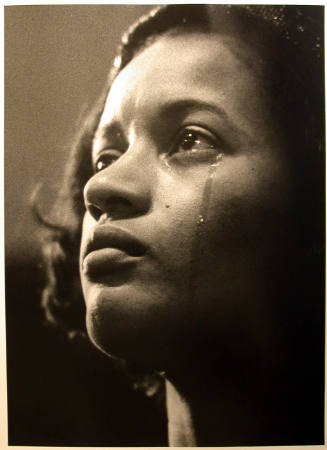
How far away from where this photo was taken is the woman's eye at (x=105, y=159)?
0.84 metres

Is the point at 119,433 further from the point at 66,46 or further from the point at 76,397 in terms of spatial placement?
the point at 66,46

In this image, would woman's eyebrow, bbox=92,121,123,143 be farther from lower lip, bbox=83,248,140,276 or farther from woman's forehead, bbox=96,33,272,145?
lower lip, bbox=83,248,140,276

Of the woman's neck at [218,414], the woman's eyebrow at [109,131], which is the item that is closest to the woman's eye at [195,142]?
the woman's eyebrow at [109,131]

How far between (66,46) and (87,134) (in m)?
0.17

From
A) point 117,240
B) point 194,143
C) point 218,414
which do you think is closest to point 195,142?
point 194,143

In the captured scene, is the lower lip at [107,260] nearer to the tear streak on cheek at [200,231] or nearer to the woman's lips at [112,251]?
the woman's lips at [112,251]

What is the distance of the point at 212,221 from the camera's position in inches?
30.8

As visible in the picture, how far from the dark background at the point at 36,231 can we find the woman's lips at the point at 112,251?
131 mm

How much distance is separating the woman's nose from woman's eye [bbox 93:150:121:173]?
0.02m

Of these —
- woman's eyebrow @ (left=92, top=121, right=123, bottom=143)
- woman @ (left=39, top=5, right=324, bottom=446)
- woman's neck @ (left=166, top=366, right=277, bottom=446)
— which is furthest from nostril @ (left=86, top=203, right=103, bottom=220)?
woman's neck @ (left=166, top=366, right=277, bottom=446)

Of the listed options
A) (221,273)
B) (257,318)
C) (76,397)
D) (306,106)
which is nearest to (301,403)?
(257,318)

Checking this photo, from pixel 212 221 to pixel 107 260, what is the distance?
0.66ft

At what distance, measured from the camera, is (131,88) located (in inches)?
32.7

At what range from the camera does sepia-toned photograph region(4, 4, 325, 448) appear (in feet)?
2.57
